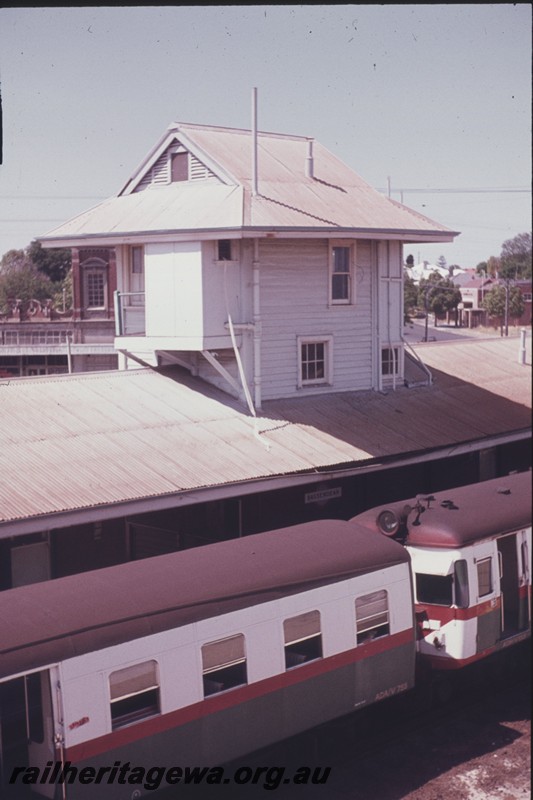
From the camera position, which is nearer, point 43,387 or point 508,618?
point 508,618

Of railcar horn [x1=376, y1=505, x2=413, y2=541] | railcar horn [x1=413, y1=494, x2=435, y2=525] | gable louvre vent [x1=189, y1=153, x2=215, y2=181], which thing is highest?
gable louvre vent [x1=189, y1=153, x2=215, y2=181]

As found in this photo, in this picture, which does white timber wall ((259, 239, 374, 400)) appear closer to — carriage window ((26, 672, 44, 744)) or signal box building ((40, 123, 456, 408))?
signal box building ((40, 123, 456, 408))

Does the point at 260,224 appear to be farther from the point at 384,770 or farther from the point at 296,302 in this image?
the point at 384,770

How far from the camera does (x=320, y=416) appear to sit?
1864 centimetres

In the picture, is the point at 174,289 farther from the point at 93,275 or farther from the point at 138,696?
the point at 93,275

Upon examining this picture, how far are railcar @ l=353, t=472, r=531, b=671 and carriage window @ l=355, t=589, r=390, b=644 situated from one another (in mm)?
1244

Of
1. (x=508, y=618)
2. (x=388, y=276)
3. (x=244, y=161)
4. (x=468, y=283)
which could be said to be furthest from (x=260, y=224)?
(x=468, y=283)

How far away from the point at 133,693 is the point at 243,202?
1141 cm

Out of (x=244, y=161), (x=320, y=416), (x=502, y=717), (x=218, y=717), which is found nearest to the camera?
(x=218, y=717)

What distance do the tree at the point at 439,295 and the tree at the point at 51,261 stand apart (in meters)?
27.3

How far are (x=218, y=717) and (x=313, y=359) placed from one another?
11330mm

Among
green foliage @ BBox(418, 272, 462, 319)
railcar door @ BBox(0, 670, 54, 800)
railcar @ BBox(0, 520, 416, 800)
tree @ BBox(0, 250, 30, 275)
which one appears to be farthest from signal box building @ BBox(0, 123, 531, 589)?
tree @ BBox(0, 250, 30, 275)

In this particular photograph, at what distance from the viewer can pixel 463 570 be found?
41.8 feet

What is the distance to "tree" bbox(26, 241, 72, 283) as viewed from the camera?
5616 cm
